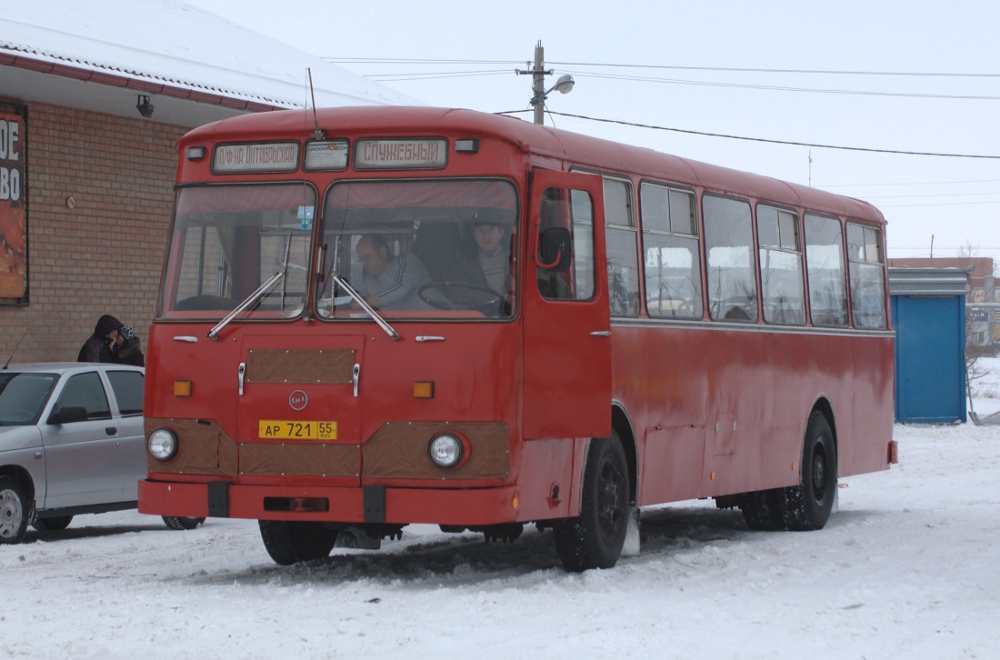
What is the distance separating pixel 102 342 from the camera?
17.4 metres

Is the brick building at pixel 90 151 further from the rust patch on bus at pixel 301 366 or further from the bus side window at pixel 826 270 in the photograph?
the rust patch on bus at pixel 301 366

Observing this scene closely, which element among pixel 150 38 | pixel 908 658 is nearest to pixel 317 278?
pixel 908 658

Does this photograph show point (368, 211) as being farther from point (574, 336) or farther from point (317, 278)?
point (574, 336)

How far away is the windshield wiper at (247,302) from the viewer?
9844 mm

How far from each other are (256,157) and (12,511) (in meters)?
4.93

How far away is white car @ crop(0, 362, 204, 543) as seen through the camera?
44.6 ft

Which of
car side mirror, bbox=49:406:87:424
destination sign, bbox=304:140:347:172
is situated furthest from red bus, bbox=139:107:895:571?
car side mirror, bbox=49:406:87:424

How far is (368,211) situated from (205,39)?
13165 millimetres

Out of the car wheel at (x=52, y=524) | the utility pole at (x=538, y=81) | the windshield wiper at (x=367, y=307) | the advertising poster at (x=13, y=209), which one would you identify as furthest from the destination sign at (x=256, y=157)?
the utility pole at (x=538, y=81)

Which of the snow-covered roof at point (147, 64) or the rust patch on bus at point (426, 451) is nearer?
the rust patch on bus at point (426, 451)

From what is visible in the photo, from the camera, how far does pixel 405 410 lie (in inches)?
370

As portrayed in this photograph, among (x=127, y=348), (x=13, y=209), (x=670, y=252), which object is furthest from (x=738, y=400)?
(x=13, y=209)

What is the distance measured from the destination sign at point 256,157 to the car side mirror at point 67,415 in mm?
4705

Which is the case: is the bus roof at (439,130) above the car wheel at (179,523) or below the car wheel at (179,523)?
above
